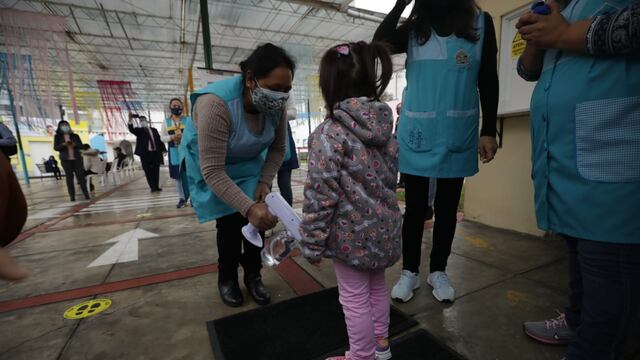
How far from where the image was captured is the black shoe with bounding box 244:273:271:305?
5.99 feet

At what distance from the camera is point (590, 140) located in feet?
3.00

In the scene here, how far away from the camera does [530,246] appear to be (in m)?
2.54

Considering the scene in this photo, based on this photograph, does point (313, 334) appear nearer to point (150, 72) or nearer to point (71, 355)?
point (71, 355)

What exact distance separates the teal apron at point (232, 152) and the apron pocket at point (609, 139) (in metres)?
1.36

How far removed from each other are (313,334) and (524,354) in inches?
36.1

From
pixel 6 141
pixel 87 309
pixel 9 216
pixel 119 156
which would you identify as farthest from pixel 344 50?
pixel 119 156

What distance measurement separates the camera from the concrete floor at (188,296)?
1.45 m

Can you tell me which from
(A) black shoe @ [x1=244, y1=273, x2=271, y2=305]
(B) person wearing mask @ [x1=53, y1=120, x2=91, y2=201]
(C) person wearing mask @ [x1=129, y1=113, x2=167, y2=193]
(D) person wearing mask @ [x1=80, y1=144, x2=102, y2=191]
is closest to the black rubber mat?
(A) black shoe @ [x1=244, y1=273, x2=271, y2=305]

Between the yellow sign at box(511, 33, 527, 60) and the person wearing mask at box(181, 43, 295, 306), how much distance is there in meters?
2.33

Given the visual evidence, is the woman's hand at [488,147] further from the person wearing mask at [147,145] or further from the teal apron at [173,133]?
the person wearing mask at [147,145]

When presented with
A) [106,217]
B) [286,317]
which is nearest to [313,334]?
[286,317]

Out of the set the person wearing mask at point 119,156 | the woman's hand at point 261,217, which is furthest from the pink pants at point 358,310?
the person wearing mask at point 119,156

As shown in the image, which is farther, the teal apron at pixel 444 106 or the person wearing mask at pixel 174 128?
the person wearing mask at pixel 174 128

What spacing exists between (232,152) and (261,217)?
0.47 metres
